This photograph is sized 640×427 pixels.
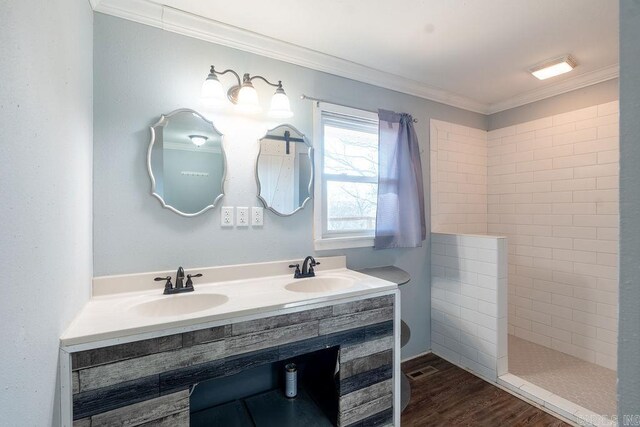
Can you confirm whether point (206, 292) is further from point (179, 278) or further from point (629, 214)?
point (629, 214)

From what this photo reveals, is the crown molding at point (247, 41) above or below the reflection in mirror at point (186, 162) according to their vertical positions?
above

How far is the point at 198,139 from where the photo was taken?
5.52 feet

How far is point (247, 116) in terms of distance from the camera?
1.83m

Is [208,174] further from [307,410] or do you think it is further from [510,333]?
[510,333]

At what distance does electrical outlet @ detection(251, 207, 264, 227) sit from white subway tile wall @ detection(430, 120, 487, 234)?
1.63 m

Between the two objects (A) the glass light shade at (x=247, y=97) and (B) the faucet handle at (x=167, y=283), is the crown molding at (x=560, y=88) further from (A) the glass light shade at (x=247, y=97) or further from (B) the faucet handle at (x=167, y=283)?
(B) the faucet handle at (x=167, y=283)

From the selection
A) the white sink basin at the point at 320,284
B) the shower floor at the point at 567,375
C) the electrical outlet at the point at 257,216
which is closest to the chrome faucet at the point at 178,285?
the electrical outlet at the point at 257,216

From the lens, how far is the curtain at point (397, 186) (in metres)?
2.28

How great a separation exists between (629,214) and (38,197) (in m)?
1.32

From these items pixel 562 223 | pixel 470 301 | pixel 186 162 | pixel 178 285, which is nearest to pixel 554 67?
pixel 562 223

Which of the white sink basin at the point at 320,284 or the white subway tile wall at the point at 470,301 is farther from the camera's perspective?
the white subway tile wall at the point at 470,301

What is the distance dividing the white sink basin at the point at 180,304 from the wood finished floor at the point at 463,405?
1406 millimetres

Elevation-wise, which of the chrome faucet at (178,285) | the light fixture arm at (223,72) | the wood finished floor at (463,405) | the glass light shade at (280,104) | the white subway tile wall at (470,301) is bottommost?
the wood finished floor at (463,405)

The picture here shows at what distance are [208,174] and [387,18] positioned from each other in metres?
1.40
